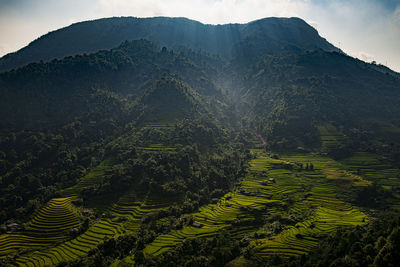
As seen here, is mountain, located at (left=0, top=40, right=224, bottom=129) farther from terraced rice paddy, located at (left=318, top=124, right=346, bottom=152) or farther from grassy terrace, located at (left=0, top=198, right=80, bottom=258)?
terraced rice paddy, located at (left=318, top=124, right=346, bottom=152)

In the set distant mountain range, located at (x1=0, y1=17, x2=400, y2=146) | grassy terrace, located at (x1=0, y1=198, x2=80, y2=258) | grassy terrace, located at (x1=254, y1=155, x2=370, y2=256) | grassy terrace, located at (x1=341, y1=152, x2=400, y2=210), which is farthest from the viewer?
distant mountain range, located at (x1=0, y1=17, x2=400, y2=146)

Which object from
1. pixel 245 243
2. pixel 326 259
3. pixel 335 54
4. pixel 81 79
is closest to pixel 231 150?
pixel 245 243

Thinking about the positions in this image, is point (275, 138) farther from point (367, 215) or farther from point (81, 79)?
point (81, 79)

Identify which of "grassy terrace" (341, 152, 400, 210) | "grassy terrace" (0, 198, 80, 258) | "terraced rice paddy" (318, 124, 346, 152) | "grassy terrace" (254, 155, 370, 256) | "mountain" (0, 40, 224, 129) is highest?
"mountain" (0, 40, 224, 129)

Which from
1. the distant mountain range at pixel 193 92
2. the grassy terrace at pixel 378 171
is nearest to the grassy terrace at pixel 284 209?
the grassy terrace at pixel 378 171

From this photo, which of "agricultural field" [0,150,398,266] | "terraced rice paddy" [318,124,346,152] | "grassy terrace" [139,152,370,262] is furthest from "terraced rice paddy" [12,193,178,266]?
"terraced rice paddy" [318,124,346,152]

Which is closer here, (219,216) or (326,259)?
(326,259)
